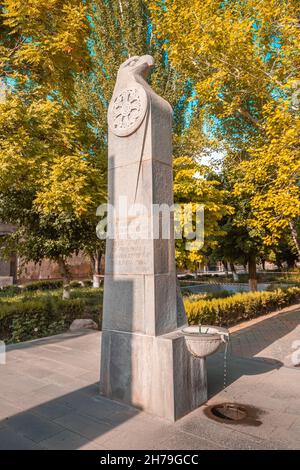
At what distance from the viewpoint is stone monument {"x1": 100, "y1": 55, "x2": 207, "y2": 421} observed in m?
4.12

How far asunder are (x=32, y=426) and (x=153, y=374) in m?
1.48

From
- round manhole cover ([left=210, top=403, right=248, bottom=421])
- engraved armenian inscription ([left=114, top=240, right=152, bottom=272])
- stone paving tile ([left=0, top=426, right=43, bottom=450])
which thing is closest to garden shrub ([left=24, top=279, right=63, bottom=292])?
engraved armenian inscription ([left=114, top=240, right=152, bottom=272])

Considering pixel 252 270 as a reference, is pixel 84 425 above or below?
below

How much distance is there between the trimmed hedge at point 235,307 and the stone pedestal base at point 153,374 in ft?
12.2

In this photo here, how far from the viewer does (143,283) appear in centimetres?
444

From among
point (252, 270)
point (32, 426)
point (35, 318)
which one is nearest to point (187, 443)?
point (32, 426)

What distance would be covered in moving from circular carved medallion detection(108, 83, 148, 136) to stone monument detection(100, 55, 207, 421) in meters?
0.01

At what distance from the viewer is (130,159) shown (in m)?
4.83

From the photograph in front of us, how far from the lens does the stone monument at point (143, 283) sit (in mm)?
4117

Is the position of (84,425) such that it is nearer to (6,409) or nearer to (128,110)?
(6,409)

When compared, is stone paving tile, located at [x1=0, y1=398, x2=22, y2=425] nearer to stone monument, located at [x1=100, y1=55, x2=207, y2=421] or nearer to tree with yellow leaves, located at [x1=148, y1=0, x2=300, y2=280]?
stone monument, located at [x1=100, y1=55, x2=207, y2=421]

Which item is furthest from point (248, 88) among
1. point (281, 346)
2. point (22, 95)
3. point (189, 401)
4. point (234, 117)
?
point (189, 401)

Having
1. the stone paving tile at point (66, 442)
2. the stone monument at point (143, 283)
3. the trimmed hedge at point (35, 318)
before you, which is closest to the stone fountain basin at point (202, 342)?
the stone monument at point (143, 283)
